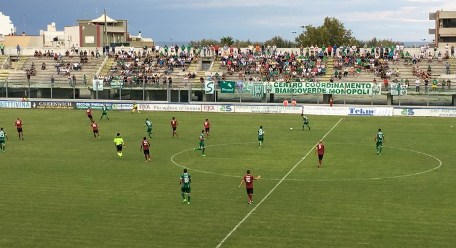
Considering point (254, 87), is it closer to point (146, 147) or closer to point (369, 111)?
point (369, 111)

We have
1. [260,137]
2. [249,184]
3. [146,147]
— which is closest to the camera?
[249,184]

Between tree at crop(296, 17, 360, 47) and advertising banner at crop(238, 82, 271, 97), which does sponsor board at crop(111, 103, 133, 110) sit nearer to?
advertising banner at crop(238, 82, 271, 97)

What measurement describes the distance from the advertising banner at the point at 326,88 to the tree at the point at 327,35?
53.7m

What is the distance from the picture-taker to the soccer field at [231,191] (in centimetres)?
2036

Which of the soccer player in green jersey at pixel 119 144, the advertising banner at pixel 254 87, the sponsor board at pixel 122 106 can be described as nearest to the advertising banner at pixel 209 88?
the advertising banner at pixel 254 87

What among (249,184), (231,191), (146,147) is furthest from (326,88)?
(249,184)

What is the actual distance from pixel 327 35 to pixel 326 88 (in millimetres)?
55976

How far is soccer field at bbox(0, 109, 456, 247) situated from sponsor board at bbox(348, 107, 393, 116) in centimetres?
1025

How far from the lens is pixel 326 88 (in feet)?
211

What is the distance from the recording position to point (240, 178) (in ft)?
96.9

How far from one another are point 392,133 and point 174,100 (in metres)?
29.2

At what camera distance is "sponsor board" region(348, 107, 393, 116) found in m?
57.7

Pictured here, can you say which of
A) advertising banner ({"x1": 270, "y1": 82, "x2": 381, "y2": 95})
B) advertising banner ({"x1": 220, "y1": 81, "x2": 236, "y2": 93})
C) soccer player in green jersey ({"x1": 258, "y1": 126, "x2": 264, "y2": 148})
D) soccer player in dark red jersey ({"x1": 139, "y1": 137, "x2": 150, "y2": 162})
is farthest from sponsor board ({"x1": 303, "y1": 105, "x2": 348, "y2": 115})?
soccer player in dark red jersey ({"x1": 139, "y1": 137, "x2": 150, "y2": 162})

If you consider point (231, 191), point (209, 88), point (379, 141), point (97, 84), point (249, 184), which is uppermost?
point (97, 84)
